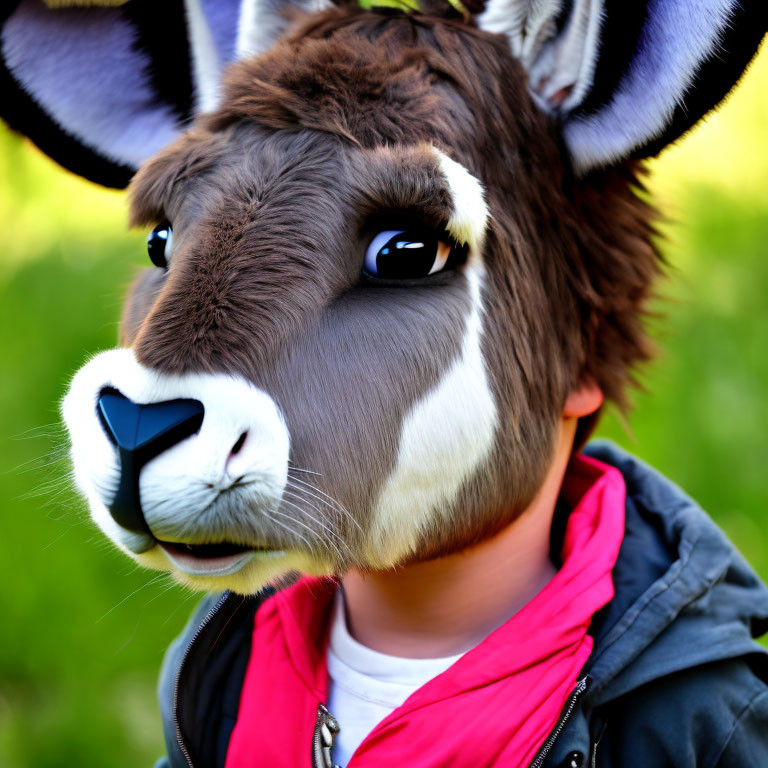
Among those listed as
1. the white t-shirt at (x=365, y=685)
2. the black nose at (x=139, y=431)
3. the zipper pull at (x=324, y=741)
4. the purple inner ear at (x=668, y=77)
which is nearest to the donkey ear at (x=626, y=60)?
the purple inner ear at (x=668, y=77)

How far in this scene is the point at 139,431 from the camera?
1266 millimetres

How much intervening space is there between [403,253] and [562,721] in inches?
30.5

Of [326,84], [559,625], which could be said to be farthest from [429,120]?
[559,625]

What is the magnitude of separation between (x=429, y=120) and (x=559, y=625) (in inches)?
32.5

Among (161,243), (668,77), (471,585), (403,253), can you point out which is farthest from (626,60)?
(471,585)

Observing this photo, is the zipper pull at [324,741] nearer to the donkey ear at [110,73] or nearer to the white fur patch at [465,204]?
the white fur patch at [465,204]

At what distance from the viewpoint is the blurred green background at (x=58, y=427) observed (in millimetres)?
3178

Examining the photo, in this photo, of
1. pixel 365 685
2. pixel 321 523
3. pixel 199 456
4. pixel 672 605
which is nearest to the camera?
pixel 199 456

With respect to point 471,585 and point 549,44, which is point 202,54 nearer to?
point 549,44

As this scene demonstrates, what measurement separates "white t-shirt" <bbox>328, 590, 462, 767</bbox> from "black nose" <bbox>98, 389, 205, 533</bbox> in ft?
2.03

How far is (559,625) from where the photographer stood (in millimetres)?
1590

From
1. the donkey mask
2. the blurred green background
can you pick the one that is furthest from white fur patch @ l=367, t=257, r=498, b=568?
the blurred green background

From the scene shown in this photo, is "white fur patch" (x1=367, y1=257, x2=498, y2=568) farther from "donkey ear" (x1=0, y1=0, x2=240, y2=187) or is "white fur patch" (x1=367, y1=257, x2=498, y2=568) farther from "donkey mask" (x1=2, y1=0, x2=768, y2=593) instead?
"donkey ear" (x1=0, y1=0, x2=240, y2=187)

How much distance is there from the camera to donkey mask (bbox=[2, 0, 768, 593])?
1.31 m
